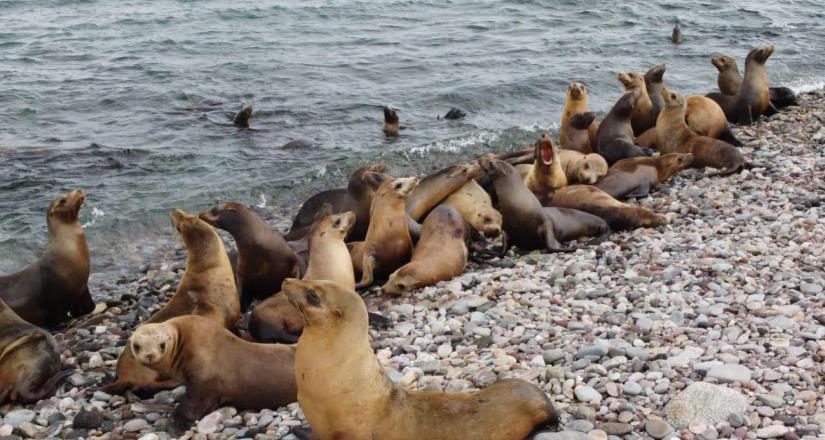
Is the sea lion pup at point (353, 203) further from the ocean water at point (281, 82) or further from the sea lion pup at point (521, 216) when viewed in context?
the ocean water at point (281, 82)

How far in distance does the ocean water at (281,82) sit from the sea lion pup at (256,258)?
7.02 feet

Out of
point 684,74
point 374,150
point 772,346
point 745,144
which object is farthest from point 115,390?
point 684,74

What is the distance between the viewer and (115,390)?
6234 millimetres

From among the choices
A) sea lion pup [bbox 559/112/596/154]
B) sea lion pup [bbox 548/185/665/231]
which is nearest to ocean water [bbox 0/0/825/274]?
sea lion pup [bbox 559/112/596/154]

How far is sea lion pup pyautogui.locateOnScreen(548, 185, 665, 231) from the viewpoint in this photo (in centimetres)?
938

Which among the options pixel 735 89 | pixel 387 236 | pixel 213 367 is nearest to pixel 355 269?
pixel 387 236

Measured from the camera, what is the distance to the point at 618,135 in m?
12.3

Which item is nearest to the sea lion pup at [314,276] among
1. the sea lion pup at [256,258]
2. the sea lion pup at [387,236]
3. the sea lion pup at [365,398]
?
the sea lion pup at [256,258]

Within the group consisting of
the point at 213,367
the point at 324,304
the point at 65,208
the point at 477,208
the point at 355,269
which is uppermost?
the point at 324,304

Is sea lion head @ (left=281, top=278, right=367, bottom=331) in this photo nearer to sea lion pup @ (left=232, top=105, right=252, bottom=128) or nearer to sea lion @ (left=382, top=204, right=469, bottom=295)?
sea lion @ (left=382, top=204, right=469, bottom=295)

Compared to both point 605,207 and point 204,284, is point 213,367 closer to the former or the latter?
point 204,284

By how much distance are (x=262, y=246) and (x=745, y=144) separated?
Answer: 23.5 ft

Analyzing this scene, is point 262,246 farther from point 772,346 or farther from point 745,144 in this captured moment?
point 745,144

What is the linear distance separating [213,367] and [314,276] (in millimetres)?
1850
